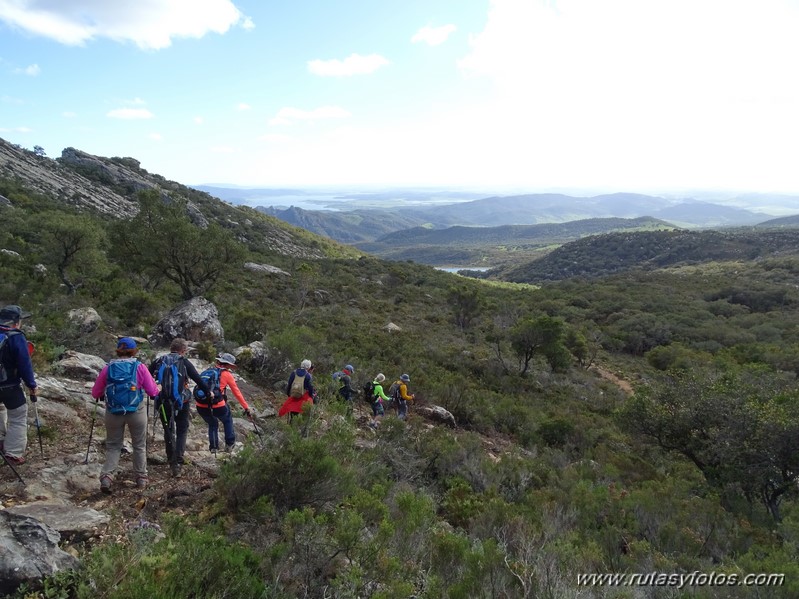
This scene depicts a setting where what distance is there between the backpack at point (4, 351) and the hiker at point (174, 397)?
1.39m

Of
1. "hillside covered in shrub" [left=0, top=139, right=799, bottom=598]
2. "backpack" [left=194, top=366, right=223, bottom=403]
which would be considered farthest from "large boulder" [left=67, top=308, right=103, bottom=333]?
"backpack" [left=194, top=366, right=223, bottom=403]

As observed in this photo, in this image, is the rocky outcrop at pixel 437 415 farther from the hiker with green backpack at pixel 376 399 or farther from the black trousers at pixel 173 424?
Result: the black trousers at pixel 173 424

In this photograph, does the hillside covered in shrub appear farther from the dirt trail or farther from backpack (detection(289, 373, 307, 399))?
backpack (detection(289, 373, 307, 399))

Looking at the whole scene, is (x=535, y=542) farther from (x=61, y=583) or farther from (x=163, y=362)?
(x=163, y=362)

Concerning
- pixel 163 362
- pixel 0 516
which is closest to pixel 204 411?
pixel 163 362

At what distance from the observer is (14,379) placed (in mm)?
4793

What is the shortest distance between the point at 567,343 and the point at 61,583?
24.8 m

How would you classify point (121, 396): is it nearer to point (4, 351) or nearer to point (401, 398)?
point (4, 351)

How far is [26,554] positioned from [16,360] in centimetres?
258

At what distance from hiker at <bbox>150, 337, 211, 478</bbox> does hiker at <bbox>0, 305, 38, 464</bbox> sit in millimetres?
1237

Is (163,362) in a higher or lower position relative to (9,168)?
lower

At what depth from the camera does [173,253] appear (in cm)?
1767

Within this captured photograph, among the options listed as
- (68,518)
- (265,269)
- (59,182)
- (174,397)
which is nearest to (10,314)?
(174,397)

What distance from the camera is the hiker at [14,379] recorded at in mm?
4691
